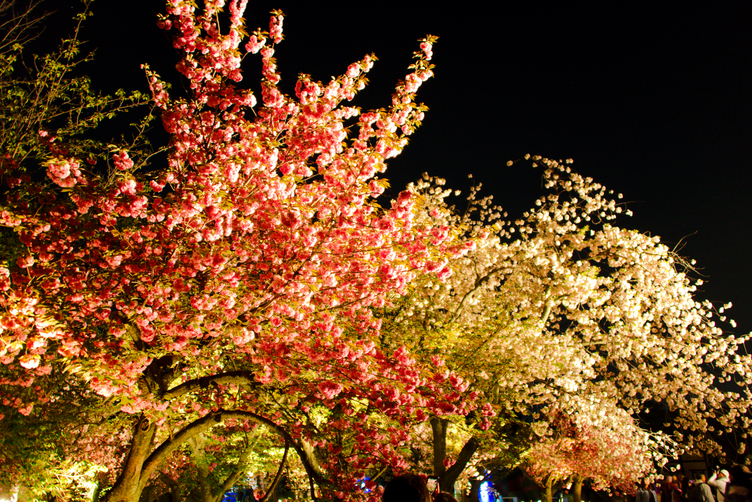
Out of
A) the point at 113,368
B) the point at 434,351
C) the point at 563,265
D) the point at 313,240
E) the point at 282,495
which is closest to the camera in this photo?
the point at 113,368

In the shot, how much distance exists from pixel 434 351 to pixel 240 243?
6.20 metres

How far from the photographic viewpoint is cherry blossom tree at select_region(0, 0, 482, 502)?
550cm

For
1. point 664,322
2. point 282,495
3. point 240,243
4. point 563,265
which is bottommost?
point 282,495

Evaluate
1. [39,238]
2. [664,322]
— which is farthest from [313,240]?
[664,322]

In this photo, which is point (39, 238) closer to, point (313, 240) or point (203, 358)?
point (203, 358)

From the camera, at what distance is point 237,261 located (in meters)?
6.22

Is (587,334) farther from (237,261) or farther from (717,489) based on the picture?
(237,261)

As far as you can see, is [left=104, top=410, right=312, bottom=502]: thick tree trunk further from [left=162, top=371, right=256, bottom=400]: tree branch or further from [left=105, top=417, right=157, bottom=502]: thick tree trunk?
[left=162, top=371, right=256, bottom=400]: tree branch

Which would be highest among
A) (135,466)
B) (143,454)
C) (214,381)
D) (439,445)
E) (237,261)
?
(237,261)

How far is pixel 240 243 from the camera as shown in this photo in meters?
6.33

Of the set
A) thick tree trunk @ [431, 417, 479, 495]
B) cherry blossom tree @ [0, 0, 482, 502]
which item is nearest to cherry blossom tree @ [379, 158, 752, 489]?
thick tree trunk @ [431, 417, 479, 495]

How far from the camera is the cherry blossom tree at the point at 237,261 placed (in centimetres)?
550

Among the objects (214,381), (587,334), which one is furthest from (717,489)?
(214,381)

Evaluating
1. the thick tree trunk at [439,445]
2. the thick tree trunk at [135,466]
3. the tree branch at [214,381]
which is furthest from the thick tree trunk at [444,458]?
the thick tree trunk at [135,466]
